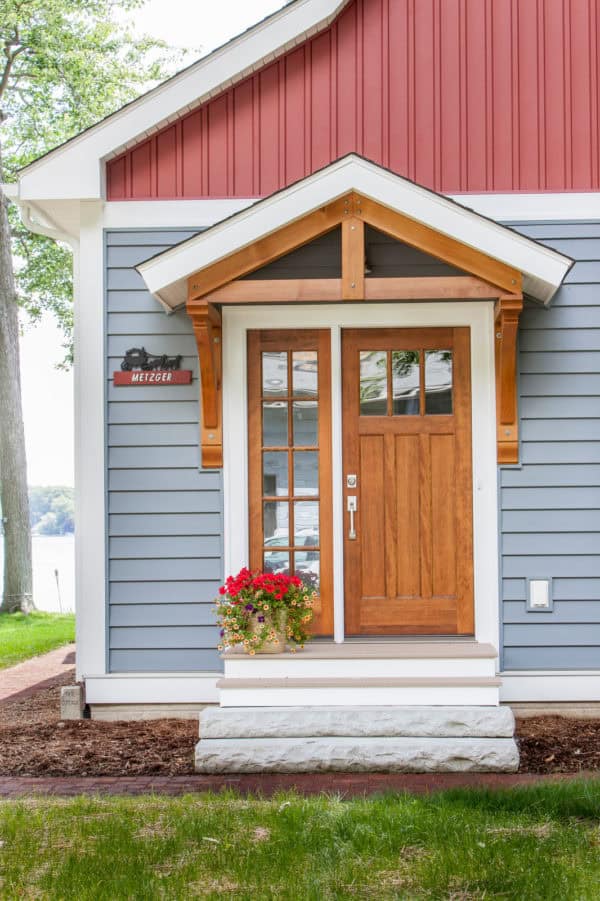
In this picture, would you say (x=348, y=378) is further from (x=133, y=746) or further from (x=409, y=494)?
(x=133, y=746)

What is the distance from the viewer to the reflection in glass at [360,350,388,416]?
656cm

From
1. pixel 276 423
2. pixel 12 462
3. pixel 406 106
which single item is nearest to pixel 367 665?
pixel 276 423

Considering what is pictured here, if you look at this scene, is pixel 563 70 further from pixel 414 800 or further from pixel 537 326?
pixel 414 800

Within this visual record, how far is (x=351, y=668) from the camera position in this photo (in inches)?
223

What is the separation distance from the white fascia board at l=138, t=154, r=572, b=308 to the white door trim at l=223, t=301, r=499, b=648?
80cm

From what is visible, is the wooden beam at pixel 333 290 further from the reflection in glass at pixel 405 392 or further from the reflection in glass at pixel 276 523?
the reflection in glass at pixel 276 523

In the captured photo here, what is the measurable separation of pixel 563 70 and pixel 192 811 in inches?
213

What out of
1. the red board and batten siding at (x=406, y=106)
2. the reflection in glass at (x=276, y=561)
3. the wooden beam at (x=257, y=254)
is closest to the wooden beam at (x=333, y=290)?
the wooden beam at (x=257, y=254)

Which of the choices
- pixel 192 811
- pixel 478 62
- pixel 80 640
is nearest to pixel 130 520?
pixel 80 640

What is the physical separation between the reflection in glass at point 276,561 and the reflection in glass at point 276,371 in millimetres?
1090

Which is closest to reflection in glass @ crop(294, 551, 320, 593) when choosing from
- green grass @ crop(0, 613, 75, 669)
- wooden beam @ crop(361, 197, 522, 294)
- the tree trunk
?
wooden beam @ crop(361, 197, 522, 294)

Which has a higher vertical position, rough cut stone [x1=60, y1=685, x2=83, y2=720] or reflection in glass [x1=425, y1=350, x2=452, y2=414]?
reflection in glass [x1=425, y1=350, x2=452, y2=414]

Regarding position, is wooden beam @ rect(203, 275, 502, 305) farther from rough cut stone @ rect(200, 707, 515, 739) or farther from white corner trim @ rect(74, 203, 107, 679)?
rough cut stone @ rect(200, 707, 515, 739)

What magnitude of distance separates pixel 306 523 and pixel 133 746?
5.98 ft
